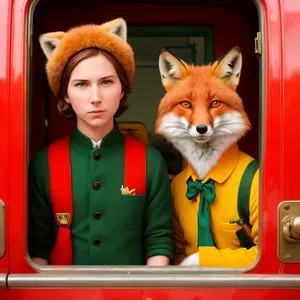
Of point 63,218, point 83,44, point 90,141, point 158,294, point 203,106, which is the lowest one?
point 158,294

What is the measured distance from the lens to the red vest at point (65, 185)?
6.79 feet

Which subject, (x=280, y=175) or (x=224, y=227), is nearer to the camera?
(x=280, y=175)

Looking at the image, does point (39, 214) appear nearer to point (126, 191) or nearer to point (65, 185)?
point (65, 185)

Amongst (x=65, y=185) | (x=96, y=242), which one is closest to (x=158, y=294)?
(x=96, y=242)

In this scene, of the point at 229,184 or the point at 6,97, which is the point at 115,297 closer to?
the point at 229,184

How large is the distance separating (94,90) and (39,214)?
1.85 ft

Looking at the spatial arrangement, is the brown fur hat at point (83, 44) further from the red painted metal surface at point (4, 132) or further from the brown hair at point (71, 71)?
the red painted metal surface at point (4, 132)

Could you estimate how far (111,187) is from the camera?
209cm

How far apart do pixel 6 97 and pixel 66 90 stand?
327 millimetres

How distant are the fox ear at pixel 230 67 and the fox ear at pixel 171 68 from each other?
0.15 m

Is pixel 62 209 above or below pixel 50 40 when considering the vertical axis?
below

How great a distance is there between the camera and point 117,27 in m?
2.12

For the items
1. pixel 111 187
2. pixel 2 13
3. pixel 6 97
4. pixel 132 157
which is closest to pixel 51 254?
pixel 111 187

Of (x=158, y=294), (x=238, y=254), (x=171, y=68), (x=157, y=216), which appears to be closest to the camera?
(x=158, y=294)
